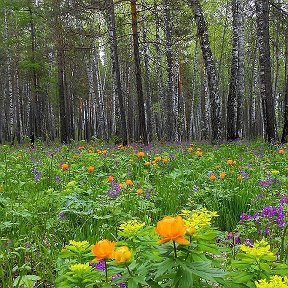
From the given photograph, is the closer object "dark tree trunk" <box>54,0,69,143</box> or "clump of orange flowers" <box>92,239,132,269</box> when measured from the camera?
"clump of orange flowers" <box>92,239,132,269</box>

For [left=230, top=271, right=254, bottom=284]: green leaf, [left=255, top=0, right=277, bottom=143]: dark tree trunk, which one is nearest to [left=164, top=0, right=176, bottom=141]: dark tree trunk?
[left=255, top=0, right=277, bottom=143]: dark tree trunk

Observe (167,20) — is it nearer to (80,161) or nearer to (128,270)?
(80,161)

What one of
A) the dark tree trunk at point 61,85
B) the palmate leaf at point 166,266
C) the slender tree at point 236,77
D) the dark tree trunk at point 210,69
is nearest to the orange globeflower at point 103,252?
the palmate leaf at point 166,266

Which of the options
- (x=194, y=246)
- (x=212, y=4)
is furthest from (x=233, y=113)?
(x=212, y=4)

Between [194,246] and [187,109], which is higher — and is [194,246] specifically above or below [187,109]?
below

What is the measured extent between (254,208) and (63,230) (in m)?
1.73

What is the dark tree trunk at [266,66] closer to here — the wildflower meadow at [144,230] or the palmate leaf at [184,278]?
the wildflower meadow at [144,230]

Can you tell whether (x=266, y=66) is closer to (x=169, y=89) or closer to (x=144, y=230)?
(x=169, y=89)

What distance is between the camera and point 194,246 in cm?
116

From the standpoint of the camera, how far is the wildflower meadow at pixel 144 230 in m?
1.17

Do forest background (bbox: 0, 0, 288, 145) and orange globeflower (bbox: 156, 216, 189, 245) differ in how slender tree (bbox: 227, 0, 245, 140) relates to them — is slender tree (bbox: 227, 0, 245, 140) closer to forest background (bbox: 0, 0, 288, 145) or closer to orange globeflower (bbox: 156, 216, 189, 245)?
forest background (bbox: 0, 0, 288, 145)

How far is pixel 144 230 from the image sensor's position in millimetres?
1428

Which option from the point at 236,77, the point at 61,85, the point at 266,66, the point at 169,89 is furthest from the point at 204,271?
the point at 61,85

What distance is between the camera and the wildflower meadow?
1.17 meters
